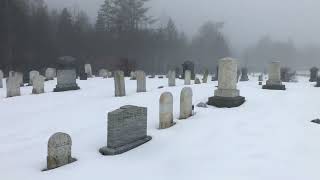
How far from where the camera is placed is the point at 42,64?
1724 inches

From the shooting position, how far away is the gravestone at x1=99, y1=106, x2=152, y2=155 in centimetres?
829

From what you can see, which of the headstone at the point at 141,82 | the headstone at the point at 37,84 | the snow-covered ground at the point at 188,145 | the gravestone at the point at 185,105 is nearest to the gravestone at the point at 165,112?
the snow-covered ground at the point at 188,145

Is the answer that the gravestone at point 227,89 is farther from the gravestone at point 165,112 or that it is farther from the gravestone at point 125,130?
the gravestone at point 125,130

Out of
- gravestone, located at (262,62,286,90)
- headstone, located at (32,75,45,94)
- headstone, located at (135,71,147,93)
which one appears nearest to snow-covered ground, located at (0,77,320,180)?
headstone, located at (135,71,147,93)

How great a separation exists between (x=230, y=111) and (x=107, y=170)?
561cm

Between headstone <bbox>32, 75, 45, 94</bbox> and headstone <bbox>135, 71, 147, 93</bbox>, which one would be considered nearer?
headstone <bbox>135, 71, 147, 93</bbox>

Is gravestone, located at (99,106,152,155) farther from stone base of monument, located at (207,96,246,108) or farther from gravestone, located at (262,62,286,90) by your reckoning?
gravestone, located at (262,62,286,90)

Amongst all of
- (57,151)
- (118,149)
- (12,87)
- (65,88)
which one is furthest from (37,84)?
(57,151)

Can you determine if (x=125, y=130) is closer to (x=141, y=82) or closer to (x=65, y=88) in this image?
(x=141, y=82)

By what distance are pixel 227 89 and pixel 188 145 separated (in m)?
4.70

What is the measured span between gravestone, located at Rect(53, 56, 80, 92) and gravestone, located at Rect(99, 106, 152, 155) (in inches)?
429

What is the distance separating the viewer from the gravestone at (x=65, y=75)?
62.2 feet

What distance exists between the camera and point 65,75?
19141mm

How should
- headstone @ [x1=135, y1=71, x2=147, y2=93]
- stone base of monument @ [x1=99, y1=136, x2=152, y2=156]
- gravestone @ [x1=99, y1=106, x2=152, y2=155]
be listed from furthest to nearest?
1. headstone @ [x1=135, y1=71, x2=147, y2=93]
2. gravestone @ [x1=99, y1=106, x2=152, y2=155]
3. stone base of monument @ [x1=99, y1=136, x2=152, y2=156]
